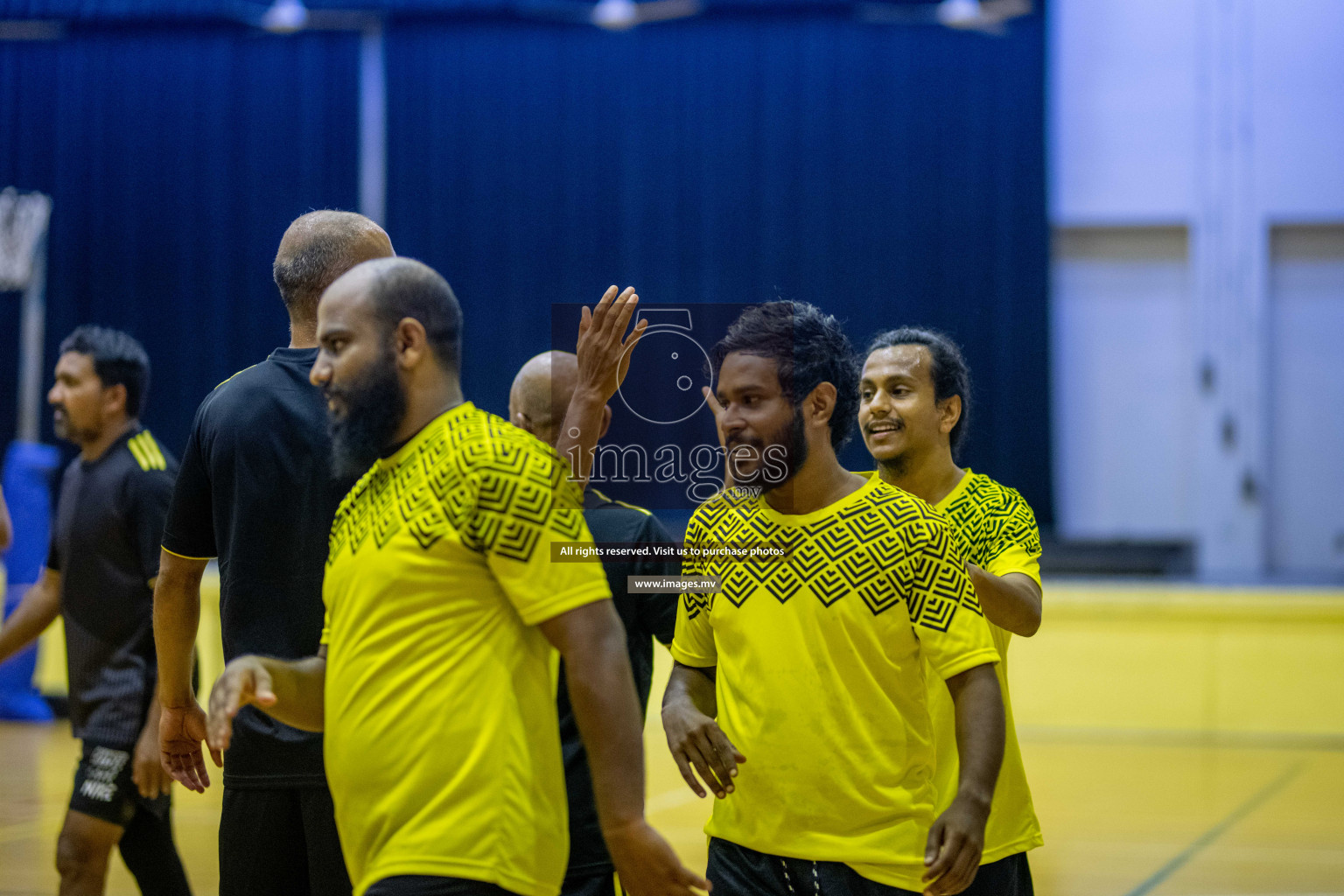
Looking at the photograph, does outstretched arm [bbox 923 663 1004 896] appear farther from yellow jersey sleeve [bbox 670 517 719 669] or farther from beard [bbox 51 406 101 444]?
beard [bbox 51 406 101 444]

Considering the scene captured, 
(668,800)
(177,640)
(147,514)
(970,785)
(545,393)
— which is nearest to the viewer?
(970,785)

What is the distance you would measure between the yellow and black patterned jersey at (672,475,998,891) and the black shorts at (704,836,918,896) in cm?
2

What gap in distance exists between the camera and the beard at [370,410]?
1.95 meters

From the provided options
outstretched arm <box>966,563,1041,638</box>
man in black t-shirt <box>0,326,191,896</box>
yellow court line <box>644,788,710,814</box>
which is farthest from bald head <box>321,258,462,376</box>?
yellow court line <box>644,788,710,814</box>

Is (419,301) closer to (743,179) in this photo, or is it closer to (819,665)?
(819,665)

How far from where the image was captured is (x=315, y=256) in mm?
2580

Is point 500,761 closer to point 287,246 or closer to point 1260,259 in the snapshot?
point 287,246

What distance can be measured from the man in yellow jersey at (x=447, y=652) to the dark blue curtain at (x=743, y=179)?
9.32 meters

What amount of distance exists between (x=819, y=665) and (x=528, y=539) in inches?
26.7

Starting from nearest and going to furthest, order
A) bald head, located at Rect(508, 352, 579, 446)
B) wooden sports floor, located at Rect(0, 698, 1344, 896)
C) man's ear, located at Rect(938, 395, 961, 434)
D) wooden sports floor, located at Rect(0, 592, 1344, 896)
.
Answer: bald head, located at Rect(508, 352, 579, 446), man's ear, located at Rect(938, 395, 961, 434), wooden sports floor, located at Rect(0, 698, 1344, 896), wooden sports floor, located at Rect(0, 592, 1344, 896)

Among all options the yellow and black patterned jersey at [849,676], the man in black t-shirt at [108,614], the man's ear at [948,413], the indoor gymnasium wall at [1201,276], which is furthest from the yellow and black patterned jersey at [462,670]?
the indoor gymnasium wall at [1201,276]

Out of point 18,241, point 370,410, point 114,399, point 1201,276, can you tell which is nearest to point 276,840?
point 370,410

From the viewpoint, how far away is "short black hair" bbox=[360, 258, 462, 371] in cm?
196

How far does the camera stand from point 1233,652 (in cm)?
812
